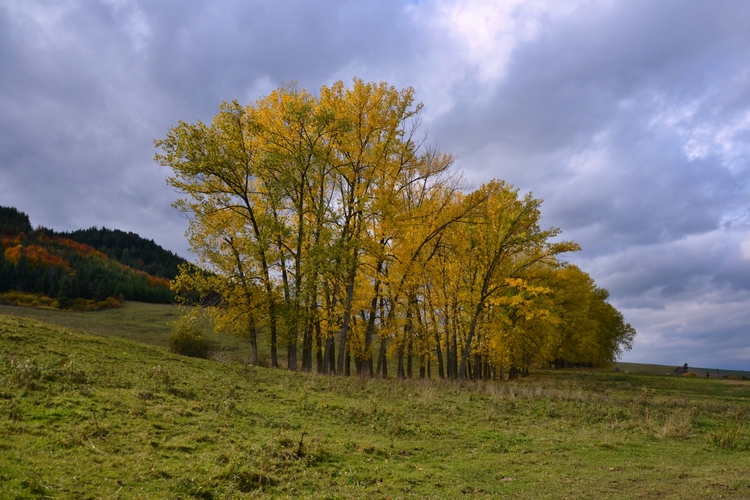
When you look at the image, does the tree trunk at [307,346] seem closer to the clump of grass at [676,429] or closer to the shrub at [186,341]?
the shrub at [186,341]

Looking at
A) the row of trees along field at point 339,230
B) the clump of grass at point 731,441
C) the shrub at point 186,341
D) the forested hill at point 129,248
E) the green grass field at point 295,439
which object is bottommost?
the clump of grass at point 731,441

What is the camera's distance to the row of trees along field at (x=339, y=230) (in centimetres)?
2228

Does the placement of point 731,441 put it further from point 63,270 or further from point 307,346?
point 63,270

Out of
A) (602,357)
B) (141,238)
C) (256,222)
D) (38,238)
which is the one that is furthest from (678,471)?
(141,238)

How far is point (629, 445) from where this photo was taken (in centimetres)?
1269

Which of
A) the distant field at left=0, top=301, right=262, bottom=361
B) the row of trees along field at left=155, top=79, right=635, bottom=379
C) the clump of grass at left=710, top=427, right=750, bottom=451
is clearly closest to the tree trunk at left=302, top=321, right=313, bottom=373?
the row of trees along field at left=155, top=79, right=635, bottom=379

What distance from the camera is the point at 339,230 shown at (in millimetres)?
22531

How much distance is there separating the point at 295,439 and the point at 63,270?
94.8 m

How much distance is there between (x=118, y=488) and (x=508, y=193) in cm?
2416

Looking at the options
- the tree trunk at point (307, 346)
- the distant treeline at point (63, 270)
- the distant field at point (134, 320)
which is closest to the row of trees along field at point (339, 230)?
the tree trunk at point (307, 346)

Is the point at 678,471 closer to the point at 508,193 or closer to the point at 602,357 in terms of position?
the point at 508,193

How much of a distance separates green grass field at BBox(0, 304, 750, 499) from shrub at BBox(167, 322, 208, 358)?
6.03 metres

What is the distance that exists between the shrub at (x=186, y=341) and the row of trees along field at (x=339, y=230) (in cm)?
136

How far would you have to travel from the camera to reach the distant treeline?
76125 mm
